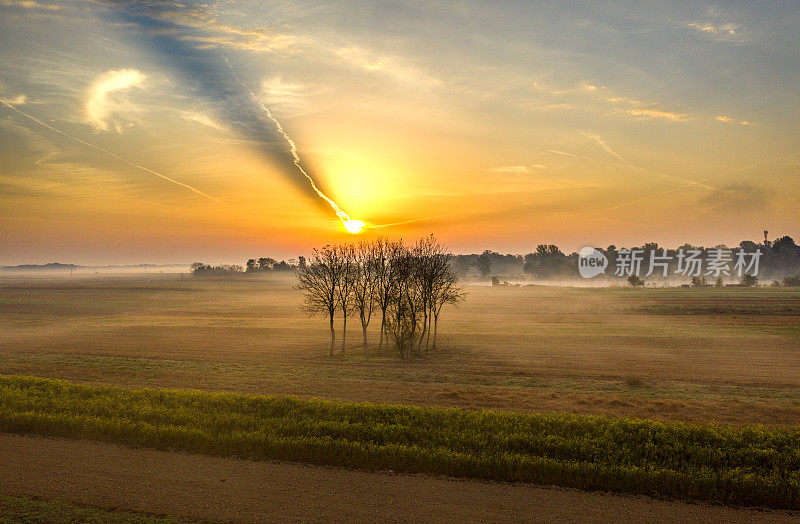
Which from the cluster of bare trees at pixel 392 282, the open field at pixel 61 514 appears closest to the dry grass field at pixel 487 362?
the cluster of bare trees at pixel 392 282

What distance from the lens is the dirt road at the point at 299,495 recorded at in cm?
977

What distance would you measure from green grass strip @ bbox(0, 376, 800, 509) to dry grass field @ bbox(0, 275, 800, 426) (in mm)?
5330

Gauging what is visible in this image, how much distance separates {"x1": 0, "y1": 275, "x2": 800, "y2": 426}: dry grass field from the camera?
2277 cm

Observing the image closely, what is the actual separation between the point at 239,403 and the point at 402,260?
954 inches

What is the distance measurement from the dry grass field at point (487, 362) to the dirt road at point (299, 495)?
32.6 feet

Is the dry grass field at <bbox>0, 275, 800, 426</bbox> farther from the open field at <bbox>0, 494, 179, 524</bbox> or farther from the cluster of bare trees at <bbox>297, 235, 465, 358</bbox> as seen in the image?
the open field at <bbox>0, 494, 179, 524</bbox>

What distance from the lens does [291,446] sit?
13.3 metres

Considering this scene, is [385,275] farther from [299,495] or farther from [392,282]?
[299,495]

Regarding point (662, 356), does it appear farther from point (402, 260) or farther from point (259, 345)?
point (259, 345)

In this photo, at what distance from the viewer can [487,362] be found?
3428 centimetres

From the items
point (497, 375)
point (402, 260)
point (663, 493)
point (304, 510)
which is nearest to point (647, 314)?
point (402, 260)

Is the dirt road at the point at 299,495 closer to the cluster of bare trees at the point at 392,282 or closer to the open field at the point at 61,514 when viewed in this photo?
the open field at the point at 61,514

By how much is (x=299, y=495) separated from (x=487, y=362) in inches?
986

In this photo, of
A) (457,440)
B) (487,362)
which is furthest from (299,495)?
(487,362)
